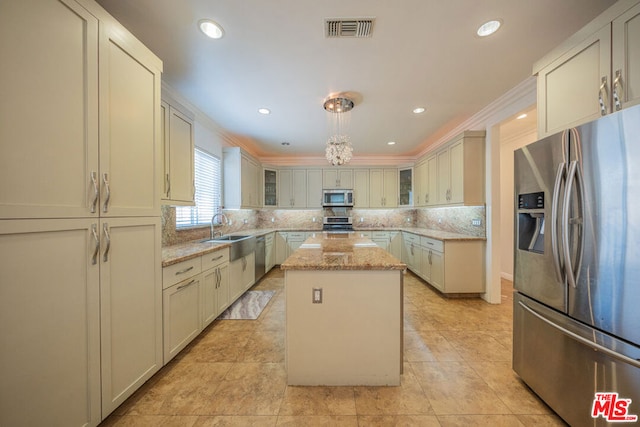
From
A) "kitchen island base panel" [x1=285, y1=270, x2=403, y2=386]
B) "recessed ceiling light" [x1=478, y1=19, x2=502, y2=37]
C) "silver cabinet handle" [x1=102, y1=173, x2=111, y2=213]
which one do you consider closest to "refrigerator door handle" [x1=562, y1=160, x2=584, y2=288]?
"kitchen island base panel" [x1=285, y1=270, x2=403, y2=386]

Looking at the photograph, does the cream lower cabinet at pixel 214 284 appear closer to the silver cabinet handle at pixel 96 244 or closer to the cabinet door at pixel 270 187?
the silver cabinet handle at pixel 96 244

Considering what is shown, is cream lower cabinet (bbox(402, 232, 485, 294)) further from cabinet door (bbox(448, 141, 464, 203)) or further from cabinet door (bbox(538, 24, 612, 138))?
cabinet door (bbox(538, 24, 612, 138))

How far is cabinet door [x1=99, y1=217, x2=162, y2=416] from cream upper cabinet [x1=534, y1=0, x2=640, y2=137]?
3.00 metres

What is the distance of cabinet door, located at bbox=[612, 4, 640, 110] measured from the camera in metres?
1.21

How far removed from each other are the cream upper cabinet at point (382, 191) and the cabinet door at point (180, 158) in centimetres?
411

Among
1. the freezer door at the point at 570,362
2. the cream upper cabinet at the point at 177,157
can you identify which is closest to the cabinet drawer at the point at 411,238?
the freezer door at the point at 570,362

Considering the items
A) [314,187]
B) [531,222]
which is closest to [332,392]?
[531,222]

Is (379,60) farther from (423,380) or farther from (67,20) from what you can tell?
(423,380)

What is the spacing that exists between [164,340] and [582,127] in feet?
10.3

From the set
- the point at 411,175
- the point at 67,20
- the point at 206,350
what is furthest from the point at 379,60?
the point at 411,175

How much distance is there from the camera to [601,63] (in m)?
1.35

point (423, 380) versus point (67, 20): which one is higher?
point (67, 20)

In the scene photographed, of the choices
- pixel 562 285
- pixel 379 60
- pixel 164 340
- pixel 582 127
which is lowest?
pixel 164 340

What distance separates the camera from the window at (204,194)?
3.11 meters
